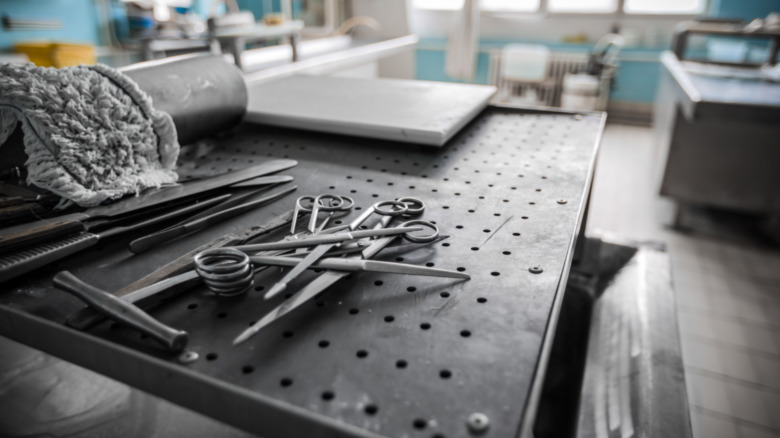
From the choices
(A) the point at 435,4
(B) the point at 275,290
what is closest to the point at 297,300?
(B) the point at 275,290

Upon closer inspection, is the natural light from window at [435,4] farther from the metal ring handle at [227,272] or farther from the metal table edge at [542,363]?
the metal ring handle at [227,272]

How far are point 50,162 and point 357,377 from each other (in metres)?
0.54

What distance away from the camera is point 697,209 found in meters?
2.63

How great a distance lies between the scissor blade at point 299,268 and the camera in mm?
514

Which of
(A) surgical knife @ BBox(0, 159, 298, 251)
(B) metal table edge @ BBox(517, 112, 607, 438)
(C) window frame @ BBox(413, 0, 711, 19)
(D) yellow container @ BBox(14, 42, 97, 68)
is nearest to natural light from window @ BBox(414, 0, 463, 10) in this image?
(C) window frame @ BBox(413, 0, 711, 19)

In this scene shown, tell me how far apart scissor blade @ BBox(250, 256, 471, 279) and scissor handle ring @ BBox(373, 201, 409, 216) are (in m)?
0.16

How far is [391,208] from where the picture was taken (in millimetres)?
749

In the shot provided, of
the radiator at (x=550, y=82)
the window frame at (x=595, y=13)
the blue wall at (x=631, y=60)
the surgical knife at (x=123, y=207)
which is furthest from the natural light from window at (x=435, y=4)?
the surgical knife at (x=123, y=207)

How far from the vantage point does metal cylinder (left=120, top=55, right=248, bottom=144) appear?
86cm

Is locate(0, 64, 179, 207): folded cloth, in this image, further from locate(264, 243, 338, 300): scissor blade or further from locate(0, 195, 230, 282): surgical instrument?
locate(264, 243, 338, 300): scissor blade

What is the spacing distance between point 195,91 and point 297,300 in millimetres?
587

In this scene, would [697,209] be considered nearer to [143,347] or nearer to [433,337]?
[433,337]

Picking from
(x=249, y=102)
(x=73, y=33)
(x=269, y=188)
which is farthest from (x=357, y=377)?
(x=73, y=33)

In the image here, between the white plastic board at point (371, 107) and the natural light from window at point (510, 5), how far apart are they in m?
4.36
